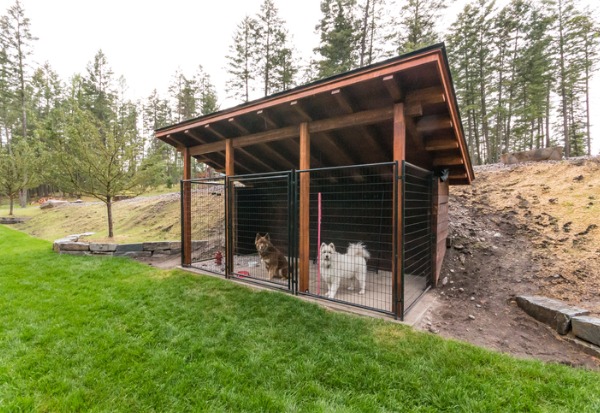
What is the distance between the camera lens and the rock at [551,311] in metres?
3.08

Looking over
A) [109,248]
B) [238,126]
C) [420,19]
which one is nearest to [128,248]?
[109,248]

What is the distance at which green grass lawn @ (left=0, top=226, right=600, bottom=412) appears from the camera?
6.39 ft

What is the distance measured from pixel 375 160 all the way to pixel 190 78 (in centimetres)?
2298

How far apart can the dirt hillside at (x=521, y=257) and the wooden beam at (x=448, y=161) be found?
2.13 meters

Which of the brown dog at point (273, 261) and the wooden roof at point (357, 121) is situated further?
the brown dog at point (273, 261)

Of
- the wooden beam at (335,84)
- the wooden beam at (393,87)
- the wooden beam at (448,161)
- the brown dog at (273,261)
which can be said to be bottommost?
the brown dog at (273,261)

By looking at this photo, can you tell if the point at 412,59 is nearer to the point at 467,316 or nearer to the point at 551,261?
the point at 467,316

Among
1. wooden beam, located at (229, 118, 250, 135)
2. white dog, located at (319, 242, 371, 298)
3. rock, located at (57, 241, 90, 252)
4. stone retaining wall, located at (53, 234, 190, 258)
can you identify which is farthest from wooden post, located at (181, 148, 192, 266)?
white dog, located at (319, 242, 371, 298)

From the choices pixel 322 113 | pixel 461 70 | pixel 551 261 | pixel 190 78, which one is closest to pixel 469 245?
pixel 551 261

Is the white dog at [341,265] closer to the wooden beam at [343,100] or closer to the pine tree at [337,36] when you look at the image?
the wooden beam at [343,100]

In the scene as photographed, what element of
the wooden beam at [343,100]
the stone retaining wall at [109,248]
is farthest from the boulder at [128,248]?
the wooden beam at [343,100]

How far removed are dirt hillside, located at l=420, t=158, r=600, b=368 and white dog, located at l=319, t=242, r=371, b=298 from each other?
3.94ft

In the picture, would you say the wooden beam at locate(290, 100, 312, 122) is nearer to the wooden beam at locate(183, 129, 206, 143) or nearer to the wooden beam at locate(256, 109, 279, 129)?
the wooden beam at locate(256, 109, 279, 129)

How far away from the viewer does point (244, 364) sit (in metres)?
2.39
